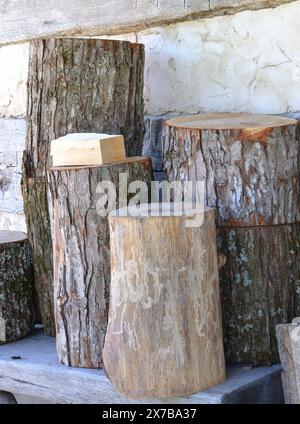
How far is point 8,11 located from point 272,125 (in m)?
2.03

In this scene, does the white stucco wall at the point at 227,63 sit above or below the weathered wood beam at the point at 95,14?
below

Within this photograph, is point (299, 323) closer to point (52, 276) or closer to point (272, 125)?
point (272, 125)

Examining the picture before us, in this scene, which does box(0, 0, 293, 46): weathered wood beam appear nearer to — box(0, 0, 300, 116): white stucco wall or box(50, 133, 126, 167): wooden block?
box(0, 0, 300, 116): white stucco wall

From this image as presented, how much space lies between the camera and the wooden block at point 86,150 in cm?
296

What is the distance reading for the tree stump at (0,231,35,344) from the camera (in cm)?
332

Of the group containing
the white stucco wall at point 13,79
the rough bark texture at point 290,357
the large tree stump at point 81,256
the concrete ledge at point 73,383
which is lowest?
the concrete ledge at point 73,383

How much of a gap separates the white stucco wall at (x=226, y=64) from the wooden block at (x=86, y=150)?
631 mm

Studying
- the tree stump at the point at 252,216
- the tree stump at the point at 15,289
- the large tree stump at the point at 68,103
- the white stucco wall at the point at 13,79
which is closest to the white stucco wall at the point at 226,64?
the large tree stump at the point at 68,103

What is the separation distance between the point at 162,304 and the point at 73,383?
54 centimetres

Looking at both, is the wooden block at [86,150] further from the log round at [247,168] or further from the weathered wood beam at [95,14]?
the weathered wood beam at [95,14]

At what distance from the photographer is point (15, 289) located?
3.35 meters

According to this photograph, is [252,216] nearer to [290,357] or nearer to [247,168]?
[247,168]

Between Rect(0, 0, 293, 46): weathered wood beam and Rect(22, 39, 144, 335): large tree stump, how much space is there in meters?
0.27
